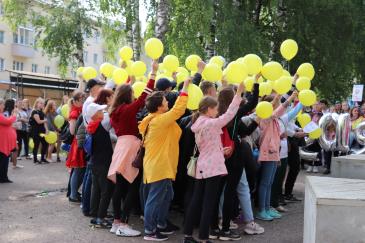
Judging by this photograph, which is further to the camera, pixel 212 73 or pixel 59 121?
pixel 59 121

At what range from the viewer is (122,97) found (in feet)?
18.7

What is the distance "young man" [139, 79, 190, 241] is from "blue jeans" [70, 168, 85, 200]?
216cm

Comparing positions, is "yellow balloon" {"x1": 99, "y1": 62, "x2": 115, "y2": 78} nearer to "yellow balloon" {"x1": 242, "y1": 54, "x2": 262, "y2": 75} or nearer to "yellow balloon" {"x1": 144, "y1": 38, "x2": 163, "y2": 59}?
"yellow balloon" {"x1": 144, "y1": 38, "x2": 163, "y2": 59}

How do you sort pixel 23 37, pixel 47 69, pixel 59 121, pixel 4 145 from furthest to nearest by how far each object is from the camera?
1. pixel 47 69
2. pixel 23 37
3. pixel 59 121
4. pixel 4 145

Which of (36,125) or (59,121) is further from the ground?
(59,121)

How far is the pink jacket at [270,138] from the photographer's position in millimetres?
6629

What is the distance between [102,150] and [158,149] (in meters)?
1.02

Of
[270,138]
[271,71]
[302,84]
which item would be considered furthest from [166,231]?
[302,84]

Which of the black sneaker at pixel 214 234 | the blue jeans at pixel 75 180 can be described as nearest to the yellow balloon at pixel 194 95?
the black sneaker at pixel 214 234

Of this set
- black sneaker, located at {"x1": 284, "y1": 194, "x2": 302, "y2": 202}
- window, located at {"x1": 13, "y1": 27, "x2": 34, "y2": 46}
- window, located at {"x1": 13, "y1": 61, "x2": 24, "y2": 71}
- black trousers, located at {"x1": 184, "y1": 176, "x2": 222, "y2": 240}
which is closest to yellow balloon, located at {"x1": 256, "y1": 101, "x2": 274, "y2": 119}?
black trousers, located at {"x1": 184, "y1": 176, "x2": 222, "y2": 240}

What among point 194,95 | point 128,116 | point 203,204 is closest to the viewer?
point 203,204

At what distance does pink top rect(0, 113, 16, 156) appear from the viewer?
31.5 feet

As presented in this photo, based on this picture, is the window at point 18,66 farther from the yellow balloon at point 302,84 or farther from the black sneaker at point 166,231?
the black sneaker at point 166,231

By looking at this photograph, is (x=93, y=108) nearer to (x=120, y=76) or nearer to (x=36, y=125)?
(x=120, y=76)
